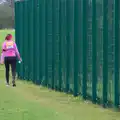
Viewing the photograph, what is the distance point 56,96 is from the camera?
13.8 meters

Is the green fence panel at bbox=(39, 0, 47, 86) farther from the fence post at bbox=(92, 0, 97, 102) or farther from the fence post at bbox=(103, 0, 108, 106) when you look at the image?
the fence post at bbox=(103, 0, 108, 106)

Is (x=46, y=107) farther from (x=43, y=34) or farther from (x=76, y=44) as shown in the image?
(x=43, y=34)

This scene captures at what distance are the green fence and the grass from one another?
423mm

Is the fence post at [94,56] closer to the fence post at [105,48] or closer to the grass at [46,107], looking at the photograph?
the grass at [46,107]

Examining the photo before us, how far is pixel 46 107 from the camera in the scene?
11547mm

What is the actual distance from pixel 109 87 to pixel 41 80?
5394 millimetres

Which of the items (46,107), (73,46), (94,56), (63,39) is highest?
(63,39)

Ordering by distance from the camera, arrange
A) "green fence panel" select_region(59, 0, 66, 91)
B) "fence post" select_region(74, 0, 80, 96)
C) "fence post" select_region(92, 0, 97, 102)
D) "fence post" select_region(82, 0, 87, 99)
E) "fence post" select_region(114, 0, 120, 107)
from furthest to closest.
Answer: "green fence panel" select_region(59, 0, 66, 91) < "fence post" select_region(74, 0, 80, 96) < "fence post" select_region(82, 0, 87, 99) < "fence post" select_region(92, 0, 97, 102) < "fence post" select_region(114, 0, 120, 107)

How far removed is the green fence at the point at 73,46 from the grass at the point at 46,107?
0.42 m

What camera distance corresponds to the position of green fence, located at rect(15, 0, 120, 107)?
11492 millimetres

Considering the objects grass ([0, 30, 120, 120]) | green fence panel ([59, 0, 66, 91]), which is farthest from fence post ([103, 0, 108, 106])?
green fence panel ([59, 0, 66, 91])

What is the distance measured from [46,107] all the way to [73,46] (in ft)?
8.67

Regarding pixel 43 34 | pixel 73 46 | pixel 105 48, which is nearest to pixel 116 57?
pixel 105 48

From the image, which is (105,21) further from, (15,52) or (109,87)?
(15,52)
